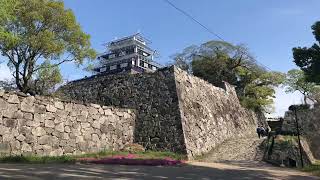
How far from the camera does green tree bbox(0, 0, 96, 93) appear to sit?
2019cm

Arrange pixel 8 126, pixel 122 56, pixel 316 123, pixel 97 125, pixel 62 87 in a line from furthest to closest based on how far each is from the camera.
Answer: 1. pixel 122 56
2. pixel 316 123
3. pixel 62 87
4. pixel 97 125
5. pixel 8 126

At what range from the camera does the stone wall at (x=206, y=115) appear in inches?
792

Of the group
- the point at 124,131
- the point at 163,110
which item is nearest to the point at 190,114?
the point at 163,110

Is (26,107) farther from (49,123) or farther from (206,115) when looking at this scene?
(206,115)

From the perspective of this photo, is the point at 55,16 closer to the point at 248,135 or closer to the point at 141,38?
the point at 248,135

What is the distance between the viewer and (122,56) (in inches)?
3460

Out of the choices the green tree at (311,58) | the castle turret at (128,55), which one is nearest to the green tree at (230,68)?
the green tree at (311,58)

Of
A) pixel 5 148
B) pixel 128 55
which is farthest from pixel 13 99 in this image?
pixel 128 55

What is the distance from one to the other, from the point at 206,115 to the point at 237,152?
3169 millimetres

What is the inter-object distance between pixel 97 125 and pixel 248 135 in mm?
14600

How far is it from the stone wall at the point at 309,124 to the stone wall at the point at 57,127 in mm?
15395

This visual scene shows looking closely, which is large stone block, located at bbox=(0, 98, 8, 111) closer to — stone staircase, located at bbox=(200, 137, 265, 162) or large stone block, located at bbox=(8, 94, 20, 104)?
large stone block, located at bbox=(8, 94, 20, 104)

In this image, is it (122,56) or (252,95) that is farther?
(122,56)

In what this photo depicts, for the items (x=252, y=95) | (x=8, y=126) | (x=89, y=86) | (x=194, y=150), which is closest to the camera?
(x=8, y=126)
